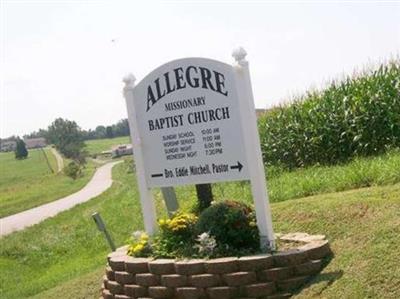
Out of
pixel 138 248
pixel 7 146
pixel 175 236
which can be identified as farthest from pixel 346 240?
pixel 7 146

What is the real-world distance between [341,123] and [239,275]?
28.8ft

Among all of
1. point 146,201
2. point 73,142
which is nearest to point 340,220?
point 146,201

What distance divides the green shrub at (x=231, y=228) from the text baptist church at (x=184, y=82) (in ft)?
3.83

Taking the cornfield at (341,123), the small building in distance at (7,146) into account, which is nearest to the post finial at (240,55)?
the cornfield at (341,123)

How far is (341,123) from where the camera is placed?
14.0m

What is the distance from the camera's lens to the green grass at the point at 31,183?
1718 inches

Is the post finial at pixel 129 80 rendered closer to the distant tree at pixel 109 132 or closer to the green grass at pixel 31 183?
the green grass at pixel 31 183

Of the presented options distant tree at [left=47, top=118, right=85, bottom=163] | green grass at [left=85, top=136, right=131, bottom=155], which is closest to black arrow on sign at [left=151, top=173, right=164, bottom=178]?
distant tree at [left=47, top=118, right=85, bottom=163]

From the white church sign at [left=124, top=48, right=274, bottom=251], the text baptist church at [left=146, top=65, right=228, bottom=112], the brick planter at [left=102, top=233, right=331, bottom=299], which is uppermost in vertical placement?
the text baptist church at [left=146, top=65, right=228, bottom=112]

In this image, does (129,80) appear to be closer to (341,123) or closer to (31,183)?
(341,123)

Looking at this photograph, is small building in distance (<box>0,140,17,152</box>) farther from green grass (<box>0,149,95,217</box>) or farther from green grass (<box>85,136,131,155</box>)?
green grass (<box>0,149,95,217</box>)

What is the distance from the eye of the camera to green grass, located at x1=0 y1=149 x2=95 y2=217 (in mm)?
43625

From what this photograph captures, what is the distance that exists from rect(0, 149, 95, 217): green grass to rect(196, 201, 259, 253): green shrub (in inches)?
1286

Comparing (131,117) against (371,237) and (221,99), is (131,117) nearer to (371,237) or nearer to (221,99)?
(221,99)
